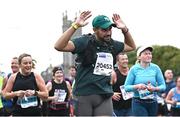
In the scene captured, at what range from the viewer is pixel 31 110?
9.31 metres

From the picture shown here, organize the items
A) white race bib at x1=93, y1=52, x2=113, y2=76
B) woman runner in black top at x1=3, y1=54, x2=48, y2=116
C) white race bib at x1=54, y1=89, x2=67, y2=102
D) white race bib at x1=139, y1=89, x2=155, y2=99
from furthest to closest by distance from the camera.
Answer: white race bib at x1=54, y1=89, x2=67, y2=102
white race bib at x1=139, y1=89, x2=155, y2=99
woman runner in black top at x1=3, y1=54, x2=48, y2=116
white race bib at x1=93, y1=52, x2=113, y2=76

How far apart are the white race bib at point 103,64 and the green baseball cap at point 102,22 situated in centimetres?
39

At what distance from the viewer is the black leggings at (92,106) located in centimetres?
770

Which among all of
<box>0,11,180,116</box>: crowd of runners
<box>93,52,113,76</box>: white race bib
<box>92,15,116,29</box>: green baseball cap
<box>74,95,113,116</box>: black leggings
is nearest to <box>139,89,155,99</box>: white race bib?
<box>0,11,180,116</box>: crowd of runners

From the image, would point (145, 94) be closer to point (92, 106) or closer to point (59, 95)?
point (92, 106)

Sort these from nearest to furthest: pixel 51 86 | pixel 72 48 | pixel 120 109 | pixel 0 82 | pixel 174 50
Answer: pixel 72 48 < pixel 120 109 < pixel 0 82 < pixel 51 86 < pixel 174 50

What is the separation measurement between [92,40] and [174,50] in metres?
106

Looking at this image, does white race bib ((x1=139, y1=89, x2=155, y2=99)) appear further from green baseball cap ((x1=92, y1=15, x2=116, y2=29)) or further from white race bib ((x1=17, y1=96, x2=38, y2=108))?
green baseball cap ((x1=92, y1=15, x2=116, y2=29))

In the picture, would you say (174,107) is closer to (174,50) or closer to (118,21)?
(118,21)

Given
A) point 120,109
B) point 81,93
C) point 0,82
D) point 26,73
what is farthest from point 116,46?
point 0,82

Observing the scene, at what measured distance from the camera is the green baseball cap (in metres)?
7.69

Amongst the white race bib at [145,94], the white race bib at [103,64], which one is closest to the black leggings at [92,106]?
the white race bib at [103,64]

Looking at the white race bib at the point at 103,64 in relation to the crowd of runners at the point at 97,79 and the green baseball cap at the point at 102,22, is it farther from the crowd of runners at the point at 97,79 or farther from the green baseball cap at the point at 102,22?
the green baseball cap at the point at 102,22

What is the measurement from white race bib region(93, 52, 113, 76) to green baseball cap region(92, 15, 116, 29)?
39cm
